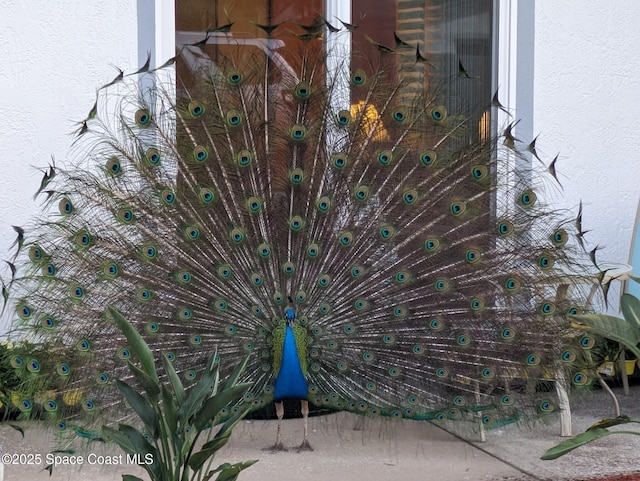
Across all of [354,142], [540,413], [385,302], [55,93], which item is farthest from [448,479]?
[55,93]

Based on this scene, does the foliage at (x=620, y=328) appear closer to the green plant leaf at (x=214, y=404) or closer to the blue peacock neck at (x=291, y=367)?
the blue peacock neck at (x=291, y=367)

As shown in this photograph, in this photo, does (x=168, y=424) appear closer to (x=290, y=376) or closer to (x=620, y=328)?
(x=290, y=376)

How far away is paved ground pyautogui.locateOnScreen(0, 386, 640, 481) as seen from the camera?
4.89 meters

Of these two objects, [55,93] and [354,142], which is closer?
[354,142]

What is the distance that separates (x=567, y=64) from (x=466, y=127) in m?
1.46

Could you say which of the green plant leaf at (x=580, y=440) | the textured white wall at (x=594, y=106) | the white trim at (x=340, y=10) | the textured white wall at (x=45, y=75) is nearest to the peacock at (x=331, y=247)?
the textured white wall at (x=45, y=75)

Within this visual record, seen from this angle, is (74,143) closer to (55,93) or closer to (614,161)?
(55,93)

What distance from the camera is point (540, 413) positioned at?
4938mm

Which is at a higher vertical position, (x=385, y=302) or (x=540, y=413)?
(x=385, y=302)

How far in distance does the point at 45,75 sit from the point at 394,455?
2.76 m

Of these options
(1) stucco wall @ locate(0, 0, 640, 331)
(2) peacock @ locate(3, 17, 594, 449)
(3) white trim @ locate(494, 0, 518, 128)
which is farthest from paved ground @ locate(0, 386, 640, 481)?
(3) white trim @ locate(494, 0, 518, 128)

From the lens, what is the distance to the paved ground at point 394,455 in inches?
192

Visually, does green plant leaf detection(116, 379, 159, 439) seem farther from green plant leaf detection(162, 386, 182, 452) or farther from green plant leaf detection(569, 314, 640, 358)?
green plant leaf detection(569, 314, 640, 358)

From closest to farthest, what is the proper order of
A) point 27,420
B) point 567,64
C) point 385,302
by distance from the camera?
point 27,420, point 385,302, point 567,64
